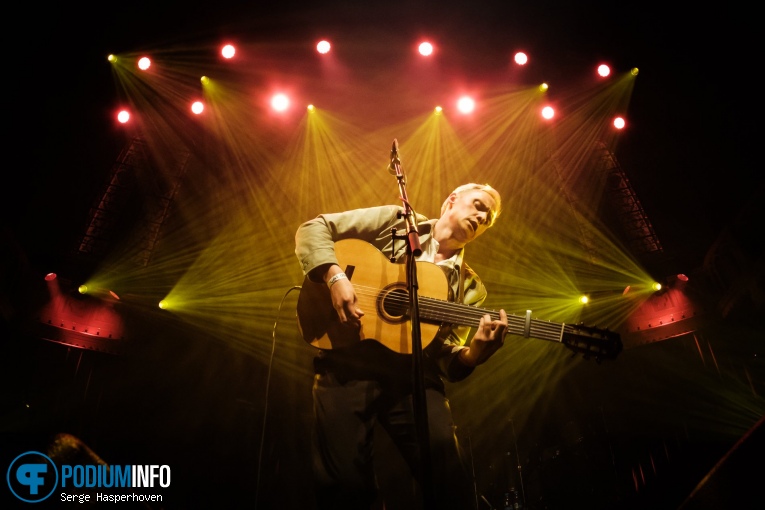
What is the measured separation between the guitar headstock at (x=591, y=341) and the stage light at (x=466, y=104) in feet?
14.8

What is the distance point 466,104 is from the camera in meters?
6.88

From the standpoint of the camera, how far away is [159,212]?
23.1 feet

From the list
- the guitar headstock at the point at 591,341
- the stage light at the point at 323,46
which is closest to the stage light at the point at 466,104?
the stage light at the point at 323,46

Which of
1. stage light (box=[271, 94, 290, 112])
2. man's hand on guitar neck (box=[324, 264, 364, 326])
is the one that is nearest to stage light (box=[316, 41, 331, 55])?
stage light (box=[271, 94, 290, 112])

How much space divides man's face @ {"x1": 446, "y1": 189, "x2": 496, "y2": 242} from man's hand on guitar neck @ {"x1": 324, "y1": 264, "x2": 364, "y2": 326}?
4.66 ft

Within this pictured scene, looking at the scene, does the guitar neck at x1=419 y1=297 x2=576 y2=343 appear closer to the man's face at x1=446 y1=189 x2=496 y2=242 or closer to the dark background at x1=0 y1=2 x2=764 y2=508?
the man's face at x1=446 y1=189 x2=496 y2=242

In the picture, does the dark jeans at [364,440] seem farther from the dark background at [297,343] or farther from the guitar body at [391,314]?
the dark background at [297,343]

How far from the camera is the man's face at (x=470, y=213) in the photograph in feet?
12.2

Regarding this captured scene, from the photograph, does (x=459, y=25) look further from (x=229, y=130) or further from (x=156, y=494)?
(x=156, y=494)

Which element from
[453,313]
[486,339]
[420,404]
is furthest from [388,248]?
[420,404]

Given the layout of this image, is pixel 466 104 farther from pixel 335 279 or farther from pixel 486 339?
pixel 335 279

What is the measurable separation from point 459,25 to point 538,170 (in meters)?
2.67

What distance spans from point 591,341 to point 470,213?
1451mm

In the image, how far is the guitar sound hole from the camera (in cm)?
296
